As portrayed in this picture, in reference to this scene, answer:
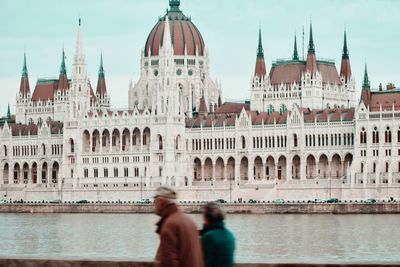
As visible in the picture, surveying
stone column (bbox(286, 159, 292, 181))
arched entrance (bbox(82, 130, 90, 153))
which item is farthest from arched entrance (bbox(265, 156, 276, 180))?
arched entrance (bbox(82, 130, 90, 153))

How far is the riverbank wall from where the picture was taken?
83.1m

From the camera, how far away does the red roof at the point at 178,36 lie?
124375 mm

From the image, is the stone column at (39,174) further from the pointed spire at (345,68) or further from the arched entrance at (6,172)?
the pointed spire at (345,68)

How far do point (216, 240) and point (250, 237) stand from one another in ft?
150

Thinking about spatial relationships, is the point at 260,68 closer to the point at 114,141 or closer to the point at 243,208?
the point at 114,141

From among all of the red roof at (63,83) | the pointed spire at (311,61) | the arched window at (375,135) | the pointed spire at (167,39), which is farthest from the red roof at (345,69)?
the red roof at (63,83)

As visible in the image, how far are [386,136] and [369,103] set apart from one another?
416 cm

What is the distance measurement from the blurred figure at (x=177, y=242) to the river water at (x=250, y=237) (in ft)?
80.7

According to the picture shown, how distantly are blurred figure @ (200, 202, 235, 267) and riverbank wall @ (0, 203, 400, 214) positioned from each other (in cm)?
7099

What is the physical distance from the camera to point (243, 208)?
3482 inches

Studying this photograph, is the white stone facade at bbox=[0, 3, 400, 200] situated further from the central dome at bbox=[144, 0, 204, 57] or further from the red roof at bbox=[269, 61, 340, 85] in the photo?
the central dome at bbox=[144, 0, 204, 57]

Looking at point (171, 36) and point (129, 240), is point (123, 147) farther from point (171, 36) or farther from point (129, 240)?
point (129, 240)

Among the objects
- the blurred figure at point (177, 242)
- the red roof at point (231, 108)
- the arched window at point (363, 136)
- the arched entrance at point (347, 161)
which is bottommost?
the arched entrance at point (347, 161)

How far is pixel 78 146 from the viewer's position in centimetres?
11381
